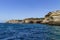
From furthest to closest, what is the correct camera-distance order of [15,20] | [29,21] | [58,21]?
1. [15,20]
2. [29,21]
3. [58,21]

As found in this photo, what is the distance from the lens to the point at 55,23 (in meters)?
71.8

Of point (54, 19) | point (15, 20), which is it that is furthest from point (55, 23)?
point (15, 20)

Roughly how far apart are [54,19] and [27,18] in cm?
8134

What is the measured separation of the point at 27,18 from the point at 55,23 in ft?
265

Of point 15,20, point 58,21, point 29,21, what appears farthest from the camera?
point 15,20

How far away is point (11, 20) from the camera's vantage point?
196625 millimetres

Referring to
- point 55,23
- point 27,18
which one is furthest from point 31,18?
point 55,23

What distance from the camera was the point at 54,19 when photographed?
234 ft

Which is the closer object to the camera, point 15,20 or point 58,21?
point 58,21

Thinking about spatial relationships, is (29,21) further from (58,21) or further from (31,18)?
(58,21)

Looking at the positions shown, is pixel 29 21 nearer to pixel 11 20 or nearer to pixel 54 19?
pixel 11 20

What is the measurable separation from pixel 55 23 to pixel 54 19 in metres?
1.94

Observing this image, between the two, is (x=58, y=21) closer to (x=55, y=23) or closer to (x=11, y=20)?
(x=55, y=23)

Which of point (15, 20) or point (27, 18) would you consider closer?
point (27, 18)
